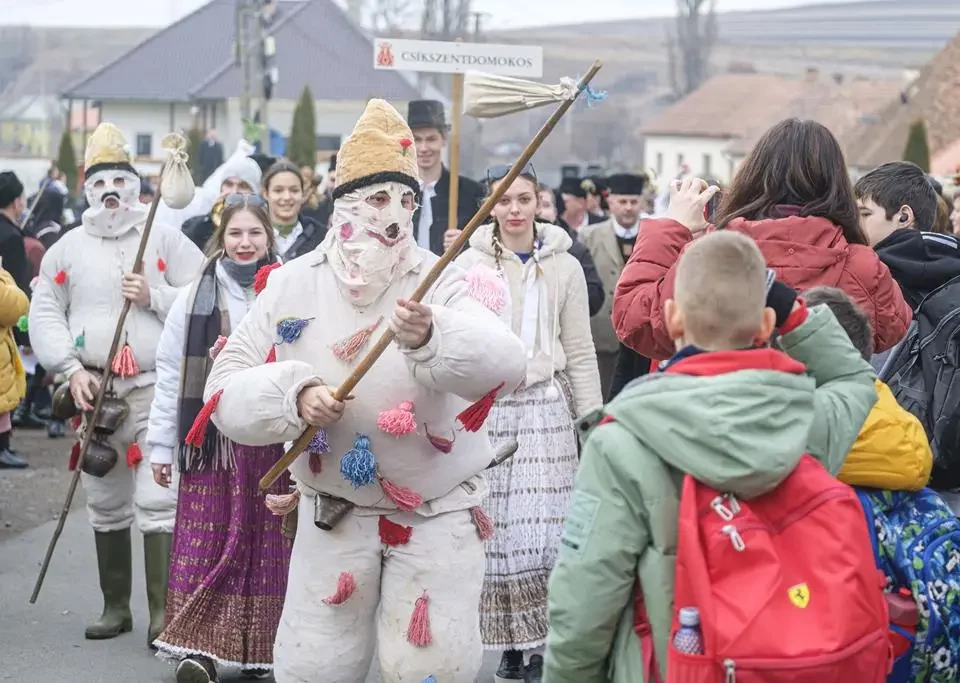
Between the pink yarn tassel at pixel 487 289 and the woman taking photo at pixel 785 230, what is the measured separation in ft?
2.25

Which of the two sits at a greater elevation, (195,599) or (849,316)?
(849,316)

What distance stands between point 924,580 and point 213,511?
11.3 ft

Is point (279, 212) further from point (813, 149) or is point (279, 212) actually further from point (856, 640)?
point (856, 640)

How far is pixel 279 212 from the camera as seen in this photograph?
8.10 meters

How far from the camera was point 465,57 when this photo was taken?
26.7ft

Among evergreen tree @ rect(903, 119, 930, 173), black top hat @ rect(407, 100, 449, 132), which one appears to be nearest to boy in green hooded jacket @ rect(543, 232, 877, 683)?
black top hat @ rect(407, 100, 449, 132)

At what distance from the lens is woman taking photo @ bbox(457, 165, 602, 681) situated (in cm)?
689

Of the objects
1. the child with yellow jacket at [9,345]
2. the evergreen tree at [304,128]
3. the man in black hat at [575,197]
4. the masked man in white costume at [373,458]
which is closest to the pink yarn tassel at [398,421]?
the masked man in white costume at [373,458]

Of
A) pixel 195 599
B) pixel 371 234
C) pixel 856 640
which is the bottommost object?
pixel 195 599

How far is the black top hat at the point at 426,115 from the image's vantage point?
28.2 feet

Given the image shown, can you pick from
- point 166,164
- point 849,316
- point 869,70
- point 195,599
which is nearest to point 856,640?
point 849,316

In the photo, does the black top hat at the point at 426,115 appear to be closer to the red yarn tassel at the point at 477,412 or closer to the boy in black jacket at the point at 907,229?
the boy in black jacket at the point at 907,229

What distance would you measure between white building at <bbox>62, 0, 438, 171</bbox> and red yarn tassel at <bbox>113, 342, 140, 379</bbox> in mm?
58742

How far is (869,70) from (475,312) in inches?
4953
